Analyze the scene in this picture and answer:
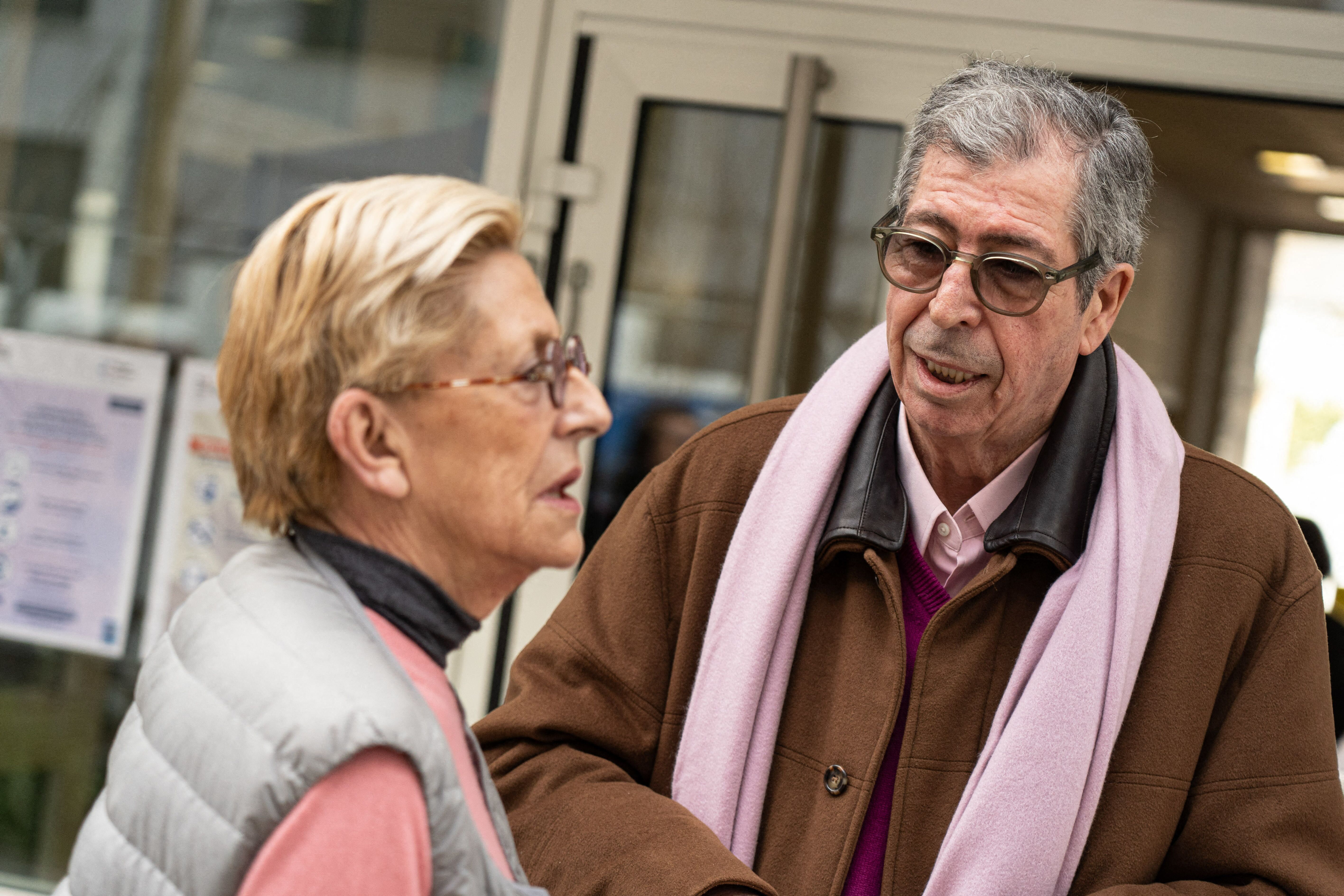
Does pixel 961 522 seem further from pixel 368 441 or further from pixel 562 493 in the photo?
pixel 368 441

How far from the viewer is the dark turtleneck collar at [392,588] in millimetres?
1082

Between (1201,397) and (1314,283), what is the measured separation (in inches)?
14.0

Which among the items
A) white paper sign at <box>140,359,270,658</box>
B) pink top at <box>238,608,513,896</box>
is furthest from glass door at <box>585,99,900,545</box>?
pink top at <box>238,608,513,896</box>

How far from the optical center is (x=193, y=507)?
11.8ft

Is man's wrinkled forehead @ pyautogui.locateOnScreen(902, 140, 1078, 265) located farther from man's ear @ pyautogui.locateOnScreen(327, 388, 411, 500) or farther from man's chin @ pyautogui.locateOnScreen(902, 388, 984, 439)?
man's ear @ pyautogui.locateOnScreen(327, 388, 411, 500)

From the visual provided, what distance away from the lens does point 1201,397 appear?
123 inches

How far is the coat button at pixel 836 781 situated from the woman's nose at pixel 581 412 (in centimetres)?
72

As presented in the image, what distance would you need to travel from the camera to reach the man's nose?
1.71m

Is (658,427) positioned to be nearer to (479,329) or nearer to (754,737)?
(754,737)

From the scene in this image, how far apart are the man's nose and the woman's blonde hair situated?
0.76 m

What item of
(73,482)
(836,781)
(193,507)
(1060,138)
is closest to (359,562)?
(836,781)

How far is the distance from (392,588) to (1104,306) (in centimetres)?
117

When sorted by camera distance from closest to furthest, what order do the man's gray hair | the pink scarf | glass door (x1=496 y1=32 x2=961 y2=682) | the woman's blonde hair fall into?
the woman's blonde hair < the pink scarf < the man's gray hair < glass door (x1=496 y1=32 x2=961 y2=682)


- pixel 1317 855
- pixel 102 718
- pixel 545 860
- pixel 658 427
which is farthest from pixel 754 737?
pixel 102 718
